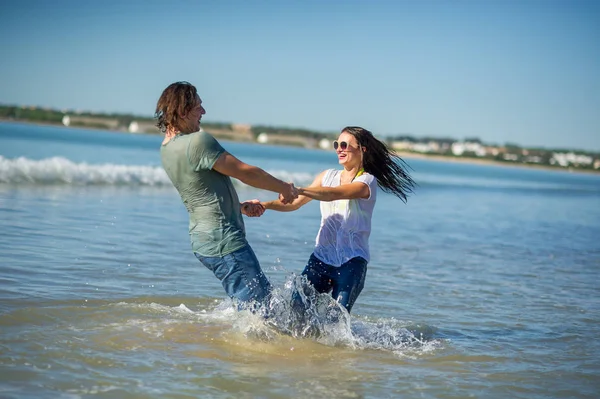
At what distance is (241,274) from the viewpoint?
18.4ft

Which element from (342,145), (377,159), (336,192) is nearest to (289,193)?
(336,192)

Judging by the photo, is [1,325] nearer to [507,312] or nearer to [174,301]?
[174,301]

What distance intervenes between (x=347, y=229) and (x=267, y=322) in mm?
1050

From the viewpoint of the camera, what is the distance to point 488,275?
11.7 metres

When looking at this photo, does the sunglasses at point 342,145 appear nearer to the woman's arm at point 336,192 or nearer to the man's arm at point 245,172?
the woman's arm at point 336,192

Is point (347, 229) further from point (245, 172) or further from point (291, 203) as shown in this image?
point (245, 172)

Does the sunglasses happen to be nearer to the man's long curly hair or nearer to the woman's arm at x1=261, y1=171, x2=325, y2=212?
the woman's arm at x1=261, y1=171, x2=325, y2=212

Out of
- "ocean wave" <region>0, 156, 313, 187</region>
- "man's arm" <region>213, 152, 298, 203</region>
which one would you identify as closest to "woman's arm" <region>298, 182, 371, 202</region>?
"man's arm" <region>213, 152, 298, 203</region>

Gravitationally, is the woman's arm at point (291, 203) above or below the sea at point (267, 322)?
above

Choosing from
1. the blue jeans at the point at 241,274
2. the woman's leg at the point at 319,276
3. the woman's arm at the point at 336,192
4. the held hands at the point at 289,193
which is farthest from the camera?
the woman's leg at the point at 319,276

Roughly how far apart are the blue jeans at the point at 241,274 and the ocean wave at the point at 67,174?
13.8 meters

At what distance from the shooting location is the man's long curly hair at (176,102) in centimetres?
536

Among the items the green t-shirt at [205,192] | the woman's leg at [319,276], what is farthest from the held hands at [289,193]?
the woman's leg at [319,276]

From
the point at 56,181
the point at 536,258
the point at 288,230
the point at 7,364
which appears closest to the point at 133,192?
the point at 56,181
